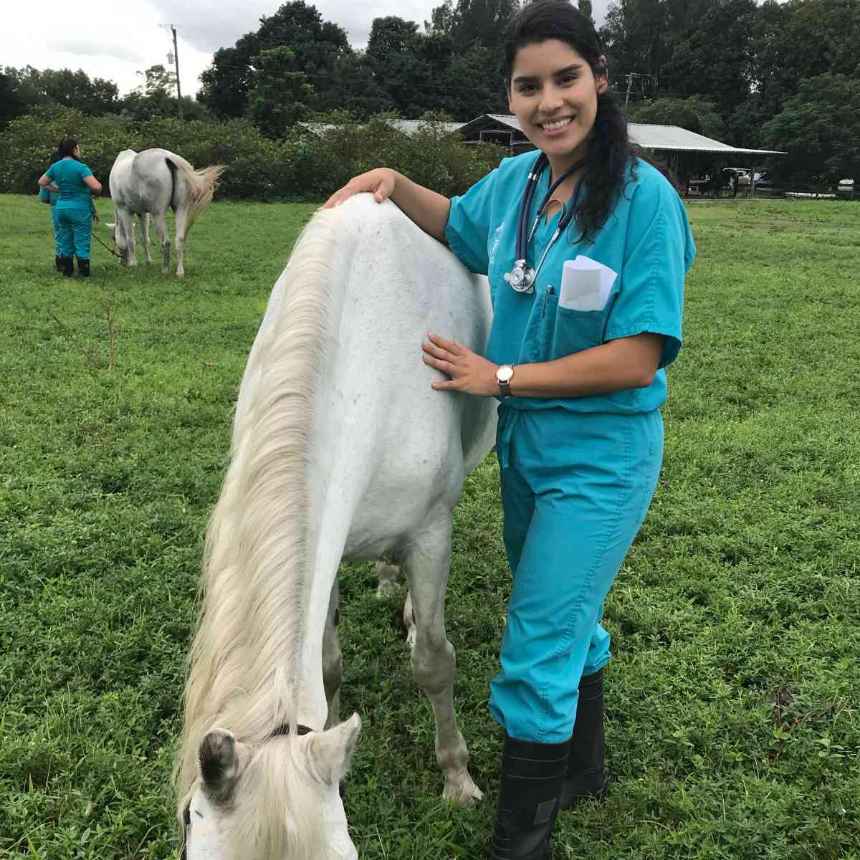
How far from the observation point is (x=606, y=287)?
161 cm

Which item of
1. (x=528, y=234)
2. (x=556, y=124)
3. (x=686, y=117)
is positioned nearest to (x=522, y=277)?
(x=528, y=234)

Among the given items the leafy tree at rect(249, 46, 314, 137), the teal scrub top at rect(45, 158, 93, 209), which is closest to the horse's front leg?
the teal scrub top at rect(45, 158, 93, 209)

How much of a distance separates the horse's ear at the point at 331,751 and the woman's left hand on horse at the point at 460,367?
928 mm

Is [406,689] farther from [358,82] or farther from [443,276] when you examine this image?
[358,82]

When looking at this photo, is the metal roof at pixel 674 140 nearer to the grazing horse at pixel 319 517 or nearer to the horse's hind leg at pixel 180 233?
the horse's hind leg at pixel 180 233

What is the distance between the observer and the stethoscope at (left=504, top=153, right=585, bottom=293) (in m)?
1.70

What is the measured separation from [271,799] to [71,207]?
9639mm

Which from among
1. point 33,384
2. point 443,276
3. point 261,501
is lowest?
point 33,384

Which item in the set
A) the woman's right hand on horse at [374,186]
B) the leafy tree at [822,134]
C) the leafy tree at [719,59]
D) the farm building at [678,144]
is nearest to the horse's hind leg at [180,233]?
the woman's right hand on horse at [374,186]

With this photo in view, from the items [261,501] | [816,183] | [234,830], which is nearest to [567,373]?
[261,501]

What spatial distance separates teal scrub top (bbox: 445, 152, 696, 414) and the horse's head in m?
0.97

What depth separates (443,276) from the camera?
6.96 feet

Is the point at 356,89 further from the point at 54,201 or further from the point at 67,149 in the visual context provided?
the point at 54,201

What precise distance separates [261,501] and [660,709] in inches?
71.5
